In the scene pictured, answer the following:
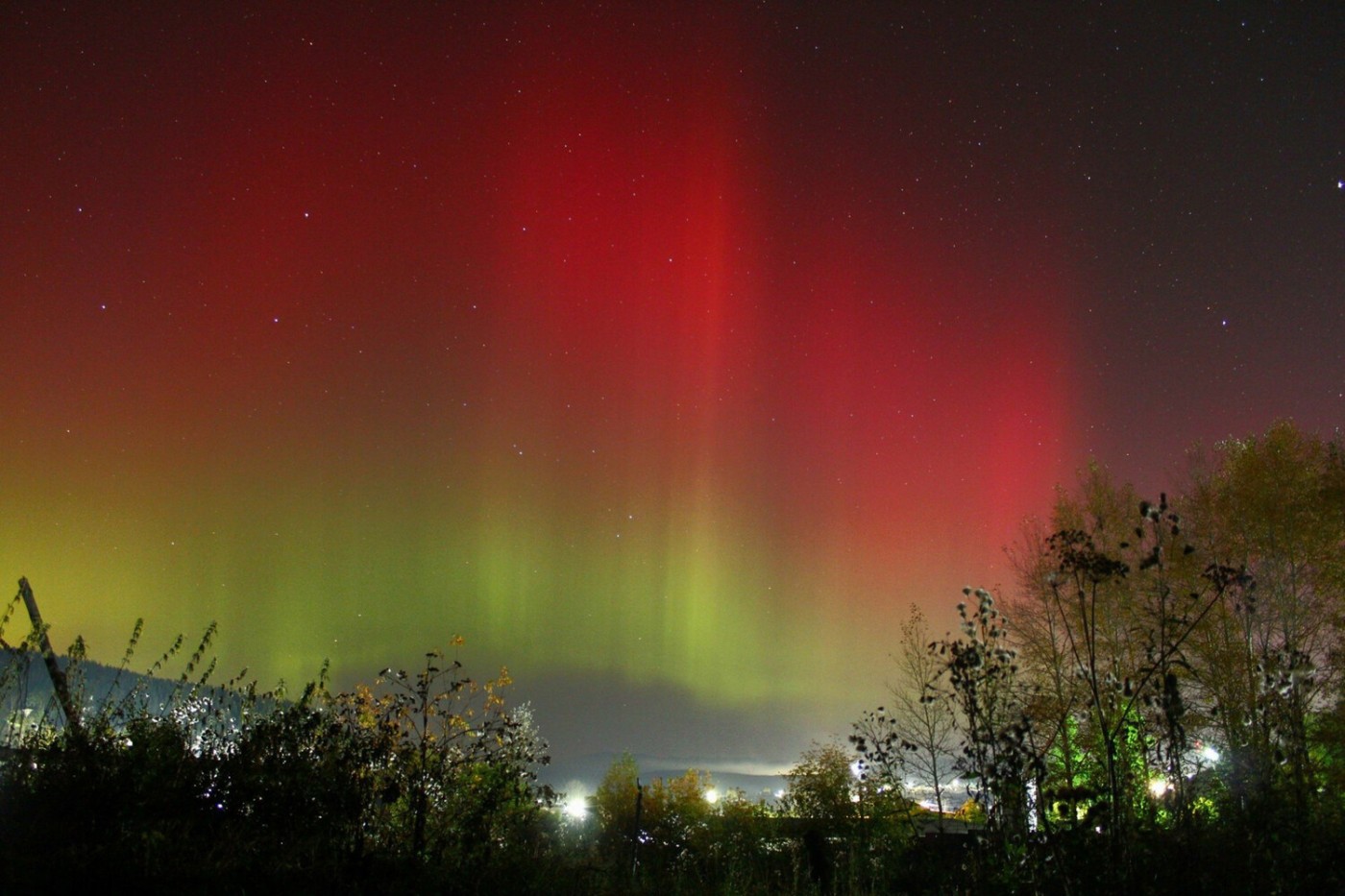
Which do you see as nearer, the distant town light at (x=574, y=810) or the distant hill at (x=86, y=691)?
the distant hill at (x=86, y=691)

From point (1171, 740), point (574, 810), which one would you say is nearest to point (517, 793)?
point (1171, 740)

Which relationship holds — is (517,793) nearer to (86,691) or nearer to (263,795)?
(263,795)

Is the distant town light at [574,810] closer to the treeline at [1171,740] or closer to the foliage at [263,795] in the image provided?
the foliage at [263,795]

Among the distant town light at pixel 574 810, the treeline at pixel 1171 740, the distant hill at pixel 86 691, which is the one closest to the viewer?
the treeline at pixel 1171 740

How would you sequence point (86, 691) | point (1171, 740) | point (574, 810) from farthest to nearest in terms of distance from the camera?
point (574, 810), point (86, 691), point (1171, 740)

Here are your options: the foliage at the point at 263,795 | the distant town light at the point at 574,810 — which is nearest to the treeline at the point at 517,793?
the foliage at the point at 263,795

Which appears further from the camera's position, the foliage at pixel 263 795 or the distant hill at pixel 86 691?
the distant hill at pixel 86 691

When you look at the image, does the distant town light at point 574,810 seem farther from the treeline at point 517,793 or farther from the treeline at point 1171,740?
the treeline at point 1171,740

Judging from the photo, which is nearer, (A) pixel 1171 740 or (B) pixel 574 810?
(A) pixel 1171 740

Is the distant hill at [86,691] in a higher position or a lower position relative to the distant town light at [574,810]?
higher

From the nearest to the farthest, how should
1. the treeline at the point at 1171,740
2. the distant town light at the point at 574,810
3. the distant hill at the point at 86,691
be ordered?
1. the treeline at the point at 1171,740
2. the distant hill at the point at 86,691
3. the distant town light at the point at 574,810

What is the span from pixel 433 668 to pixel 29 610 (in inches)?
176

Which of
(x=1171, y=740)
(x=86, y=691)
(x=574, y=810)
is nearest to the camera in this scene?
(x=1171, y=740)

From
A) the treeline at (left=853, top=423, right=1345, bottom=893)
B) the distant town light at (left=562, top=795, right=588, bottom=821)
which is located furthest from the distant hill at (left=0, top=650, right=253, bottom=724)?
the treeline at (left=853, top=423, right=1345, bottom=893)
